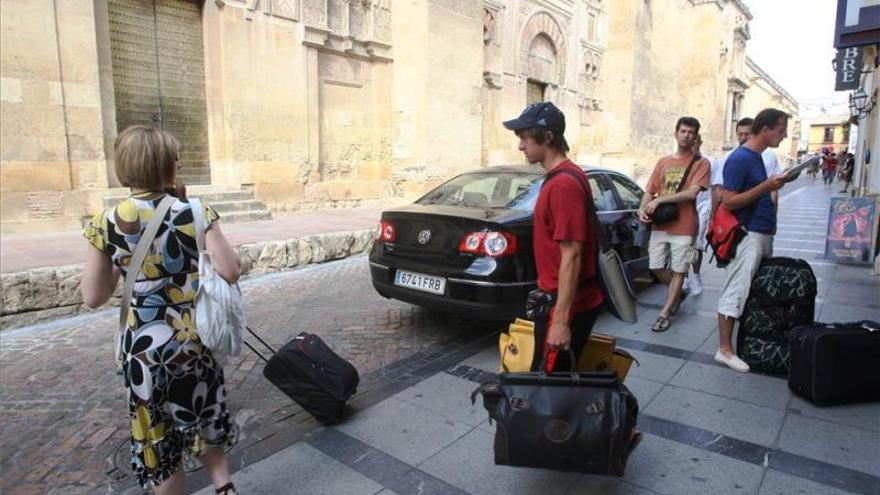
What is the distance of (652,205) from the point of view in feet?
16.0

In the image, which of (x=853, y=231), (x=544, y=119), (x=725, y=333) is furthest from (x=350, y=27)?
(x=544, y=119)

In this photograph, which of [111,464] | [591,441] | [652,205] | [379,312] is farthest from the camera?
[379,312]

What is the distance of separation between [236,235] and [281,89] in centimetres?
384

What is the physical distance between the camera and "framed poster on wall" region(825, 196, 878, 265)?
7.96 m

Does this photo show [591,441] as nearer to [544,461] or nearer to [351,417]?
[544,461]

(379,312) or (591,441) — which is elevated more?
(591,441)

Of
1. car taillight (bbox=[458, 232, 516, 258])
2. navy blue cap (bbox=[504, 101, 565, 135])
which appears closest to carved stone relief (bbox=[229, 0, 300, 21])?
car taillight (bbox=[458, 232, 516, 258])

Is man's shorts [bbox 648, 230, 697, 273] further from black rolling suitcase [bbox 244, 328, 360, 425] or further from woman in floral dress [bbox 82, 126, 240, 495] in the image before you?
woman in floral dress [bbox 82, 126, 240, 495]

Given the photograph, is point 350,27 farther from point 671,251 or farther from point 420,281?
point 671,251

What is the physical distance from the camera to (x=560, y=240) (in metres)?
2.31

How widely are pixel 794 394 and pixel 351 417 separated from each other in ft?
9.52

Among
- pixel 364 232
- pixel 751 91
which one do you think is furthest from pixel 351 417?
pixel 751 91

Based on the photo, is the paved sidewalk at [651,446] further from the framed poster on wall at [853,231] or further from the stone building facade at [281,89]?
the stone building facade at [281,89]

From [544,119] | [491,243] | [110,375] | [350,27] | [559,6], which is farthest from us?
[559,6]
